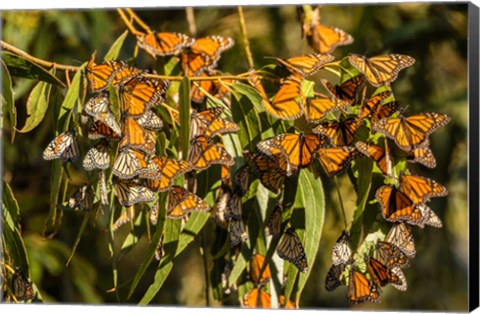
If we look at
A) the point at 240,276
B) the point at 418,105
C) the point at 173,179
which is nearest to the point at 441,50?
the point at 418,105

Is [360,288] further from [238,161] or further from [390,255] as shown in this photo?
[238,161]

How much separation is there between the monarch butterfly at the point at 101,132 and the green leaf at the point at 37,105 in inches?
11.7

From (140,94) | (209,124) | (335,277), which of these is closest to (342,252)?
(335,277)

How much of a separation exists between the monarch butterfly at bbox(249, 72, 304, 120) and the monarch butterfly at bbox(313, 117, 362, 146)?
3.0 inches

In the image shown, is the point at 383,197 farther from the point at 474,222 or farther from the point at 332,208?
the point at 332,208

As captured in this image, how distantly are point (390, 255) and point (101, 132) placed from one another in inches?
24.7

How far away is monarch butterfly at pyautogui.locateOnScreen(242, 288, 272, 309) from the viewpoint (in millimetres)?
2254

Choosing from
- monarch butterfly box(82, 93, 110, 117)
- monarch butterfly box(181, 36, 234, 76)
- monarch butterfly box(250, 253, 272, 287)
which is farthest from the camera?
monarch butterfly box(181, 36, 234, 76)

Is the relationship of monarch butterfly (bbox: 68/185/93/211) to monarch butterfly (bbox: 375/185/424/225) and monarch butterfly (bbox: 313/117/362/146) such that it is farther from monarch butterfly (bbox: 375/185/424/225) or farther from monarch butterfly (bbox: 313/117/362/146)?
monarch butterfly (bbox: 375/185/424/225)

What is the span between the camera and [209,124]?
6.83 feet

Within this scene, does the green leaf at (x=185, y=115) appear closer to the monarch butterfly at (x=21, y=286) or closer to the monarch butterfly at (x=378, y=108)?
the monarch butterfly at (x=378, y=108)

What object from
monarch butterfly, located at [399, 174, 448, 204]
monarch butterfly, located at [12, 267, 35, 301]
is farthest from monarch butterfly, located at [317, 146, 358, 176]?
monarch butterfly, located at [12, 267, 35, 301]

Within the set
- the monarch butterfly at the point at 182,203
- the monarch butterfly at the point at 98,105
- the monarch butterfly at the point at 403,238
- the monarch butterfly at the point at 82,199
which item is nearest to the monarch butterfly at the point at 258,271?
the monarch butterfly at the point at 182,203

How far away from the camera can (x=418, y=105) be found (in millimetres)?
3465
